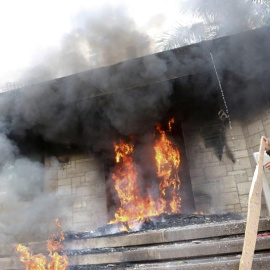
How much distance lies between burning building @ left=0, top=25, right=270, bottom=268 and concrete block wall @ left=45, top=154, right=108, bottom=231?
3cm

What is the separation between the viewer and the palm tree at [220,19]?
7048 millimetres

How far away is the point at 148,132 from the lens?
8.41 metres

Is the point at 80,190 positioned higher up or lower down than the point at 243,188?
higher up

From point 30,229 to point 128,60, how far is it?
564 cm

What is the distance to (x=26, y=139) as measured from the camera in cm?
840

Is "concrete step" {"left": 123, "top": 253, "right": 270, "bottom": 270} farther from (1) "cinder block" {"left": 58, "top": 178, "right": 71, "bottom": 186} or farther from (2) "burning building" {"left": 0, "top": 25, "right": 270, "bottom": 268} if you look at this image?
(1) "cinder block" {"left": 58, "top": 178, "right": 71, "bottom": 186}

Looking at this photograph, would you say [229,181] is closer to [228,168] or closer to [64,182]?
[228,168]

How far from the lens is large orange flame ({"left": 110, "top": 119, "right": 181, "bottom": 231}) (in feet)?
25.6

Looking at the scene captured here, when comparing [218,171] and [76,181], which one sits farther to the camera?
[76,181]

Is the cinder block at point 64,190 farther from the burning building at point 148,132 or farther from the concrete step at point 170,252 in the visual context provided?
the concrete step at point 170,252

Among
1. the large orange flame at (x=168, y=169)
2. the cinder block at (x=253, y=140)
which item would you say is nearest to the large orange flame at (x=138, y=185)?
the large orange flame at (x=168, y=169)

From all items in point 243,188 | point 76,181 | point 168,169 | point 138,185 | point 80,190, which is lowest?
point 243,188

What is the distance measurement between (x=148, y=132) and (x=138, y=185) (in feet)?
5.59

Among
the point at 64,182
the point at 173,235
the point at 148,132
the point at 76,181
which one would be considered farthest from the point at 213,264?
the point at 64,182
